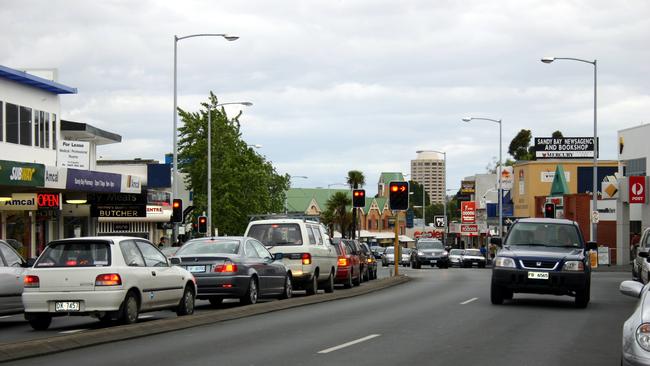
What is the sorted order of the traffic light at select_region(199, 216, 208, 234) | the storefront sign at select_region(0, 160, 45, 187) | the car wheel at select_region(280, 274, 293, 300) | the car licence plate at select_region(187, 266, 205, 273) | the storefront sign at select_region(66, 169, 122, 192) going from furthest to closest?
the traffic light at select_region(199, 216, 208, 234), the storefront sign at select_region(66, 169, 122, 192), the storefront sign at select_region(0, 160, 45, 187), the car wheel at select_region(280, 274, 293, 300), the car licence plate at select_region(187, 266, 205, 273)

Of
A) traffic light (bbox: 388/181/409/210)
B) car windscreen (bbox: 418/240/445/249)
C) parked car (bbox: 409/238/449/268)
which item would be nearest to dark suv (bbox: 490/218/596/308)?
traffic light (bbox: 388/181/409/210)

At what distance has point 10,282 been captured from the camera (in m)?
18.9

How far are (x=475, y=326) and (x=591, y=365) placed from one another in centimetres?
499

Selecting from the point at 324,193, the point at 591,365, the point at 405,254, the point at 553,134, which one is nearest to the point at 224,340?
the point at 591,365

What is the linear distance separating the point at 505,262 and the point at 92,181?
72.5 feet

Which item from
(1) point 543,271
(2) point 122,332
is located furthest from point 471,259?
(2) point 122,332

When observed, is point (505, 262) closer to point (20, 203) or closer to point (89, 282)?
point (89, 282)

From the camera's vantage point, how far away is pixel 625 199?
58.8m

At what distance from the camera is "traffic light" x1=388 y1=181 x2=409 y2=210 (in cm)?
3644

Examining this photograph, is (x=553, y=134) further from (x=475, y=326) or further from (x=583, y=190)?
(x=475, y=326)

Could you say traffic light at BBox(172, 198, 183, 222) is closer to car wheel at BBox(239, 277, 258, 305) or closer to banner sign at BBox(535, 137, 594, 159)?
car wheel at BBox(239, 277, 258, 305)

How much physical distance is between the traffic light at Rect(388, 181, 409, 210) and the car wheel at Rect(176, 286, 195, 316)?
56.4ft

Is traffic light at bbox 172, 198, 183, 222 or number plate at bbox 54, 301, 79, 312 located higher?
traffic light at bbox 172, 198, 183, 222

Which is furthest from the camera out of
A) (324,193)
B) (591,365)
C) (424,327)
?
(324,193)
